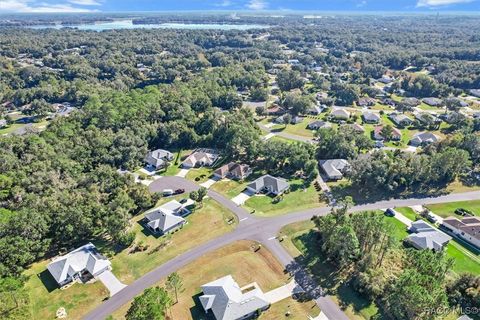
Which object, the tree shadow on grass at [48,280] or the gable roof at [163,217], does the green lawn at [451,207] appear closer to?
the gable roof at [163,217]

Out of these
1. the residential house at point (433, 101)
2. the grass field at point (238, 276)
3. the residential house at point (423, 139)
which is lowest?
the grass field at point (238, 276)

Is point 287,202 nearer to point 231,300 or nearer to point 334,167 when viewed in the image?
point 334,167

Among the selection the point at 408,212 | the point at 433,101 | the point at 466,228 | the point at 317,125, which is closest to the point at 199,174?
the point at 408,212

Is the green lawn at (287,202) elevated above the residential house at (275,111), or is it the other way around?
the residential house at (275,111)

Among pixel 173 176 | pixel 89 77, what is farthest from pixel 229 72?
pixel 173 176

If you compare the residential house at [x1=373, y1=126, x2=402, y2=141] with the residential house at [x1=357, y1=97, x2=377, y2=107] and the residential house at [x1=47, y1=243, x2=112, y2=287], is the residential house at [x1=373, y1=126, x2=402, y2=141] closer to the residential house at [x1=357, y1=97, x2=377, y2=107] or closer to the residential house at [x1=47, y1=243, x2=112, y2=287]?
the residential house at [x1=357, y1=97, x2=377, y2=107]

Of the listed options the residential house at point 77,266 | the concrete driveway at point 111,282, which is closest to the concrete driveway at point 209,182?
the residential house at point 77,266
